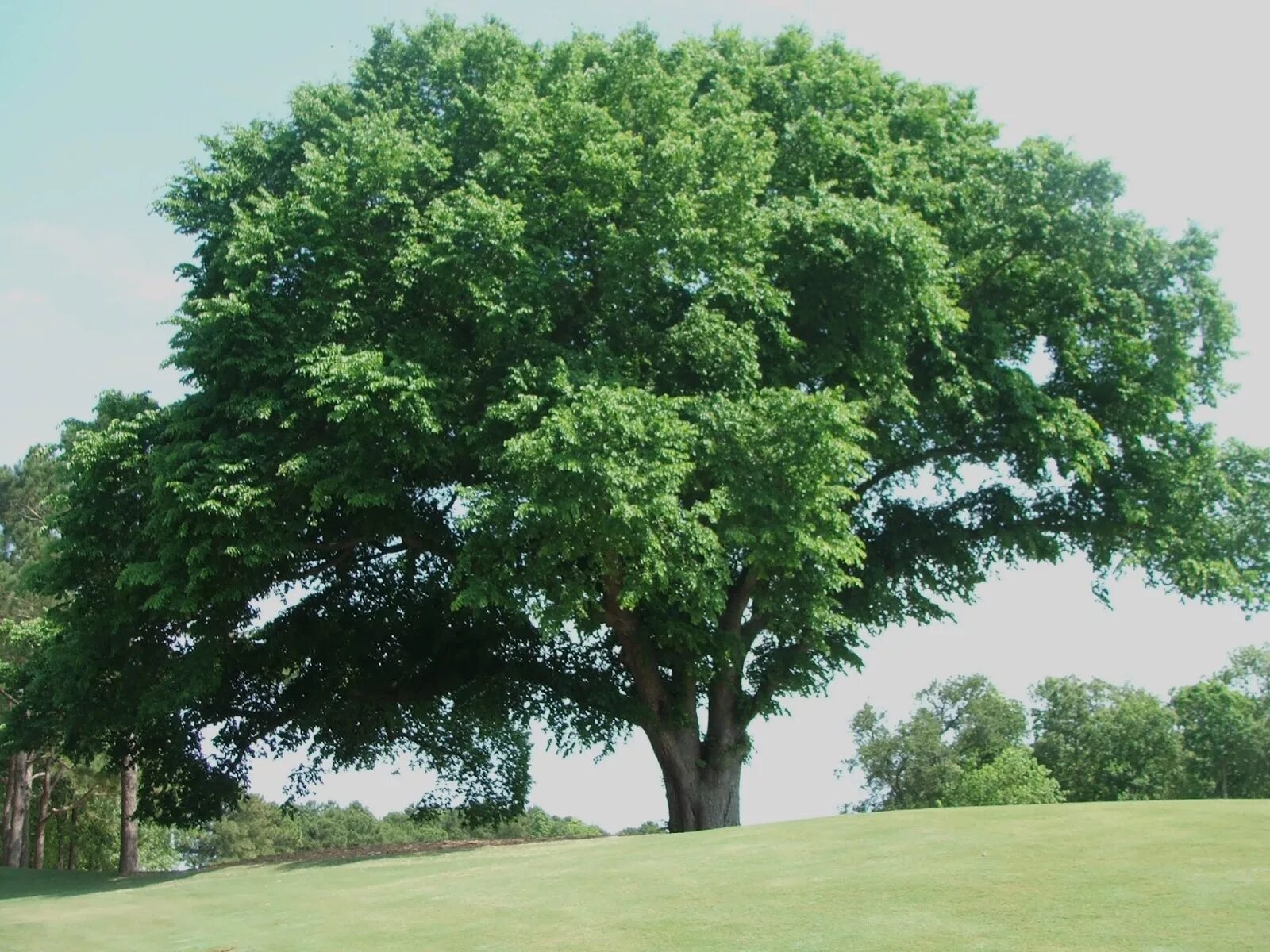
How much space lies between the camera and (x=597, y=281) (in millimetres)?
20047

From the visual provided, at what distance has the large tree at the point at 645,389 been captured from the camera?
18.5 metres

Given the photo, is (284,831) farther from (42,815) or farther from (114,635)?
(114,635)

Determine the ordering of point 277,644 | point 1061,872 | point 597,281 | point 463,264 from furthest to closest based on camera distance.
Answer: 1. point 277,644
2. point 597,281
3. point 463,264
4. point 1061,872

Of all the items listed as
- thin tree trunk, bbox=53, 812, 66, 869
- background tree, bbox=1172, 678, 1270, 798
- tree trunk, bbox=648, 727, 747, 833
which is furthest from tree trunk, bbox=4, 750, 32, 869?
background tree, bbox=1172, 678, 1270, 798

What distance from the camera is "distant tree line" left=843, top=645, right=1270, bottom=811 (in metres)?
50.5

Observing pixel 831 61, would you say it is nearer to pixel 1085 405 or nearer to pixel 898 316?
pixel 898 316

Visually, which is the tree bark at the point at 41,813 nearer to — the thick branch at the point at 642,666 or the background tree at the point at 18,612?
the background tree at the point at 18,612

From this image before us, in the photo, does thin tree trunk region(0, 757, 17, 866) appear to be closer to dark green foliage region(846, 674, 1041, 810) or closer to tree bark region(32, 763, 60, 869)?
tree bark region(32, 763, 60, 869)

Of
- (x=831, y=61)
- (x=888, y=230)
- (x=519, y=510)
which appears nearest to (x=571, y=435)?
(x=519, y=510)

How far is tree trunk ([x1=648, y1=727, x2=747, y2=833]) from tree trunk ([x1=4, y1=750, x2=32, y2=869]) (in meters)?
21.4

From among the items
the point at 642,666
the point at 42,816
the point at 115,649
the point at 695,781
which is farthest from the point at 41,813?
the point at 695,781

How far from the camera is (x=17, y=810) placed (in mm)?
35875

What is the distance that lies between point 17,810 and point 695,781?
23714 mm

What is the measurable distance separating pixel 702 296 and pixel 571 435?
4036mm
